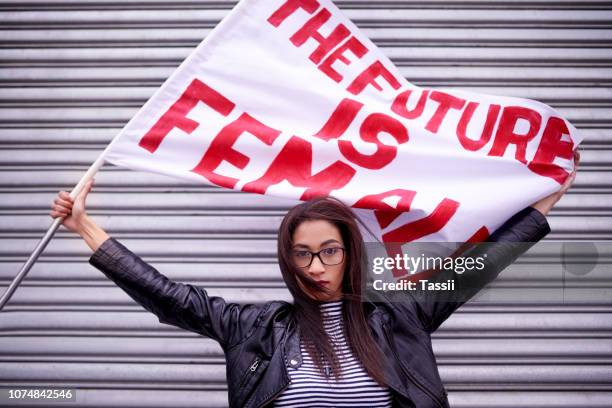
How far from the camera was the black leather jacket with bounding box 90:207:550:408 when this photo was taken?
212cm

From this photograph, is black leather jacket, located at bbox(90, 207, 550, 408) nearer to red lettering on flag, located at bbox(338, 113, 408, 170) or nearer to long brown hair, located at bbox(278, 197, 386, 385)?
long brown hair, located at bbox(278, 197, 386, 385)

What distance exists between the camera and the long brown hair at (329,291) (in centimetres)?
211

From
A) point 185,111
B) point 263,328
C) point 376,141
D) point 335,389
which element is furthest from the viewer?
point 376,141

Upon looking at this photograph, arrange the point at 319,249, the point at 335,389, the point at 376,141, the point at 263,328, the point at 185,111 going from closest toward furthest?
1. the point at 335,389
2. the point at 319,249
3. the point at 263,328
4. the point at 185,111
5. the point at 376,141

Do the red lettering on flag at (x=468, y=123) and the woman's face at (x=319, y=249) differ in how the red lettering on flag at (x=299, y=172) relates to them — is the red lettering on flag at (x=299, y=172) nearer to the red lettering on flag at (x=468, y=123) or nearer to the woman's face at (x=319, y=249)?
the woman's face at (x=319, y=249)

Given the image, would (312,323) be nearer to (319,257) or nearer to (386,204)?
(319,257)

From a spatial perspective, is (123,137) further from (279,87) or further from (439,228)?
(439,228)

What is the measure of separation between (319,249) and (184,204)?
5.05ft

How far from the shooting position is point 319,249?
213cm

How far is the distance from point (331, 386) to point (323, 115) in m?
1.27

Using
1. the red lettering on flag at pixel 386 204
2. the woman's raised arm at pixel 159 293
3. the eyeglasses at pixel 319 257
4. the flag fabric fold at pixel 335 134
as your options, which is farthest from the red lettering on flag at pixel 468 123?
the woman's raised arm at pixel 159 293

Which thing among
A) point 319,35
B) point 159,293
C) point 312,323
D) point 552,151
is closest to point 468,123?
point 552,151

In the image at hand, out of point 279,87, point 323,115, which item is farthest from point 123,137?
point 323,115

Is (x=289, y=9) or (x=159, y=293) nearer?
(x=159, y=293)
